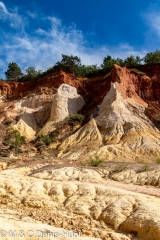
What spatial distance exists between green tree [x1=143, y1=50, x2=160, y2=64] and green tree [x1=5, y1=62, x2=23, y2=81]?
2675 cm

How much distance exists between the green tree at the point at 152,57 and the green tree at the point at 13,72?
2675 centimetres

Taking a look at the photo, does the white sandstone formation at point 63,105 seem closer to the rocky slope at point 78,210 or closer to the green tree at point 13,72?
the green tree at point 13,72

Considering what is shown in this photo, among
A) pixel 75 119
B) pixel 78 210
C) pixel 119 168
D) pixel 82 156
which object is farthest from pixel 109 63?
pixel 78 210

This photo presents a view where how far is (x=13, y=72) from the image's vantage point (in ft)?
202

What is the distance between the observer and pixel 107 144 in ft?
104

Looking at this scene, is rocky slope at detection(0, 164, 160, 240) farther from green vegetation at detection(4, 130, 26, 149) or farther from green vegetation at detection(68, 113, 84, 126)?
green vegetation at detection(68, 113, 84, 126)

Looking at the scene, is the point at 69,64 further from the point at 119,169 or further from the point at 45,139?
the point at 119,169

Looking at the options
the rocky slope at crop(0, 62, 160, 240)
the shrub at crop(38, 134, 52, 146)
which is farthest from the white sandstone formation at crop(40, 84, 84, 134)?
the shrub at crop(38, 134, 52, 146)

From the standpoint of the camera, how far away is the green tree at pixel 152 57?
163 ft

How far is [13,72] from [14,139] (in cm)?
2681

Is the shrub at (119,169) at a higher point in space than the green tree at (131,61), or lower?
lower

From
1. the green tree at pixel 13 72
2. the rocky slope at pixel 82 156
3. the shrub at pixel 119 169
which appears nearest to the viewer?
the rocky slope at pixel 82 156

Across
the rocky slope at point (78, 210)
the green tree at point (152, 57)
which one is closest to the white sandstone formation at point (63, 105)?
the green tree at point (152, 57)

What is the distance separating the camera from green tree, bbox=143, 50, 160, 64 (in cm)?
4966
